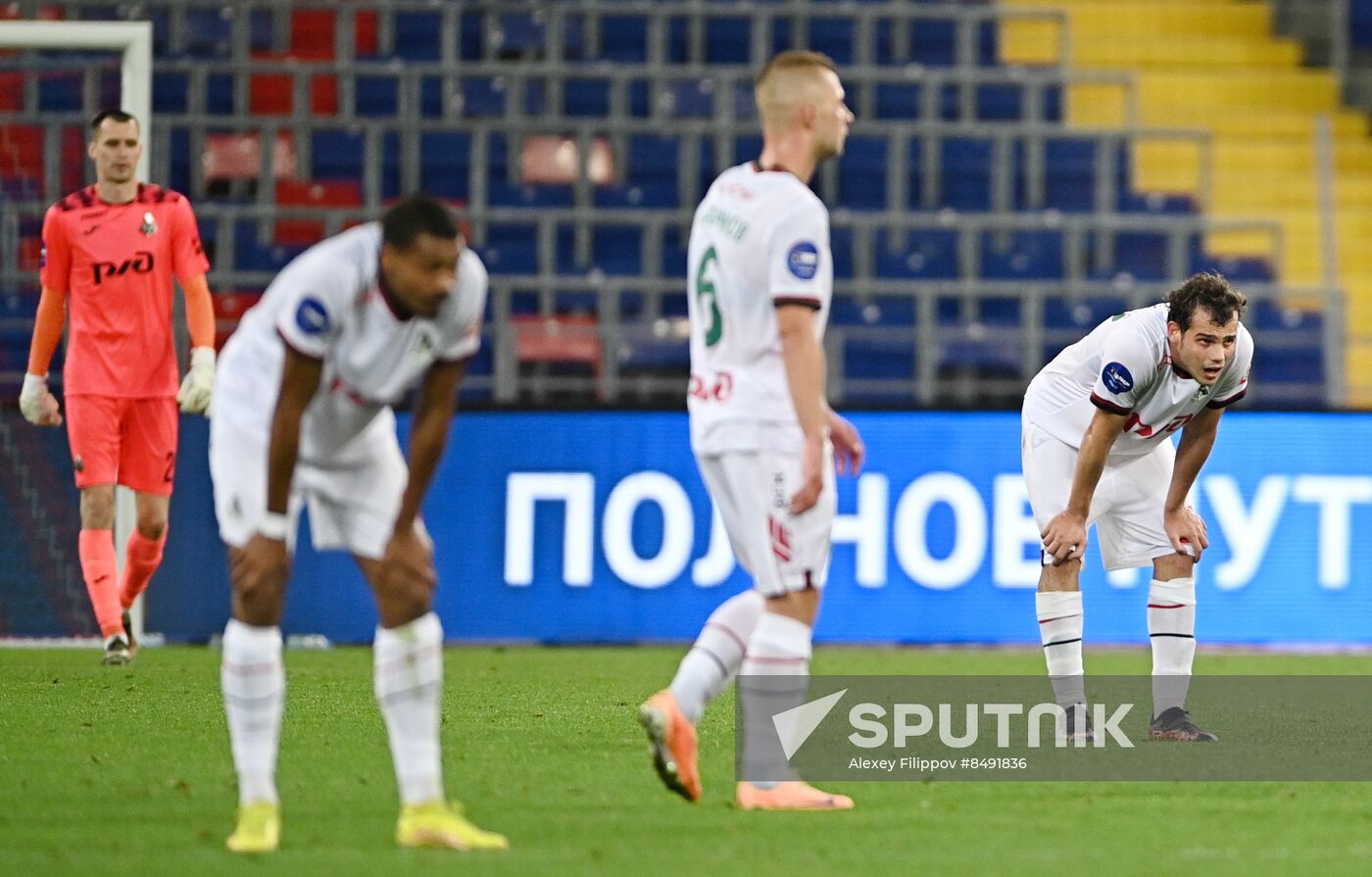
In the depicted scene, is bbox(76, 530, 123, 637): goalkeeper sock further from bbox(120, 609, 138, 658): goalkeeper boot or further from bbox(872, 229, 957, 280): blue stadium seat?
bbox(872, 229, 957, 280): blue stadium seat

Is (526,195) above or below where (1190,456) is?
above

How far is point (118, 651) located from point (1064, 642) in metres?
4.87

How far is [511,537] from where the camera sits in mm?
12492

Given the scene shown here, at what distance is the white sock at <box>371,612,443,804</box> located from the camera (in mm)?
5051

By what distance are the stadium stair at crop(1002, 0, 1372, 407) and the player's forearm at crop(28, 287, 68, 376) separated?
33.2 feet

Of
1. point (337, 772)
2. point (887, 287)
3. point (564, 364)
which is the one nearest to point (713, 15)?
point (887, 287)

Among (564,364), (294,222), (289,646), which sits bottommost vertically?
(289,646)

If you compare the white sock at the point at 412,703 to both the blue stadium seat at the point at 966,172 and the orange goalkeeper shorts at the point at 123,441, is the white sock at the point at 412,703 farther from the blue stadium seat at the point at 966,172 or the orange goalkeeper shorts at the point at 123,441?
the blue stadium seat at the point at 966,172

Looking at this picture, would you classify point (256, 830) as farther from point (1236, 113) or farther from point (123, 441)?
point (1236, 113)

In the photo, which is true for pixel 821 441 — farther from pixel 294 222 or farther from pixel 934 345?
pixel 294 222

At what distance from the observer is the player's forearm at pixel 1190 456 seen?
7727mm

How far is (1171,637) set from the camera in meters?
7.73

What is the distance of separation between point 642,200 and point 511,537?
4.30 meters
